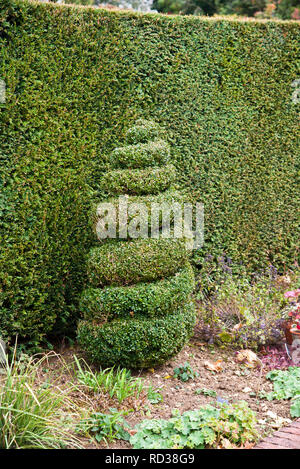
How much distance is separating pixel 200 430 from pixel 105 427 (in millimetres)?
694

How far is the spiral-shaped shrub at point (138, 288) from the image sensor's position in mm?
4293

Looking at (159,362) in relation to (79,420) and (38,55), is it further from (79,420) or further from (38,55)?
(38,55)

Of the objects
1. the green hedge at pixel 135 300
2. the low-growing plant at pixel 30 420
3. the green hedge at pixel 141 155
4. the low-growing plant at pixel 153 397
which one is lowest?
the low-growing plant at pixel 153 397

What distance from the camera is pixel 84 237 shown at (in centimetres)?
526

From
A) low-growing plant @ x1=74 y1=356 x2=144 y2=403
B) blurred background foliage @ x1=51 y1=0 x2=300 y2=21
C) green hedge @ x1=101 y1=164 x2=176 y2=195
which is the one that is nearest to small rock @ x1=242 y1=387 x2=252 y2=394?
low-growing plant @ x1=74 y1=356 x2=144 y2=403

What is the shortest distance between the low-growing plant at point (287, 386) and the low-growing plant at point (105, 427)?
55.7 inches

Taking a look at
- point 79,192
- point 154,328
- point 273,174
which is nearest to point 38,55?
point 79,192

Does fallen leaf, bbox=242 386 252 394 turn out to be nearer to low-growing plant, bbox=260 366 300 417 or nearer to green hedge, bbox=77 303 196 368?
low-growing plant, bbox=260 366 300 417

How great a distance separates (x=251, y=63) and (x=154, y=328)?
423cm

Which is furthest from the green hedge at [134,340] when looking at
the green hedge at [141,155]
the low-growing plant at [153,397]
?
the green hedge at [141,155]

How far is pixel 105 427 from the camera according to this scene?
3.47 meters

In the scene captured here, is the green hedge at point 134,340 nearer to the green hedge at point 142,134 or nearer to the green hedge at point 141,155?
the green hedge at point 141,155

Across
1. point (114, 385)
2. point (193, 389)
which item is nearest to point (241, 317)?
point (193, 389)

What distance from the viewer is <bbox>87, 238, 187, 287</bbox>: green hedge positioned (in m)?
4.36
